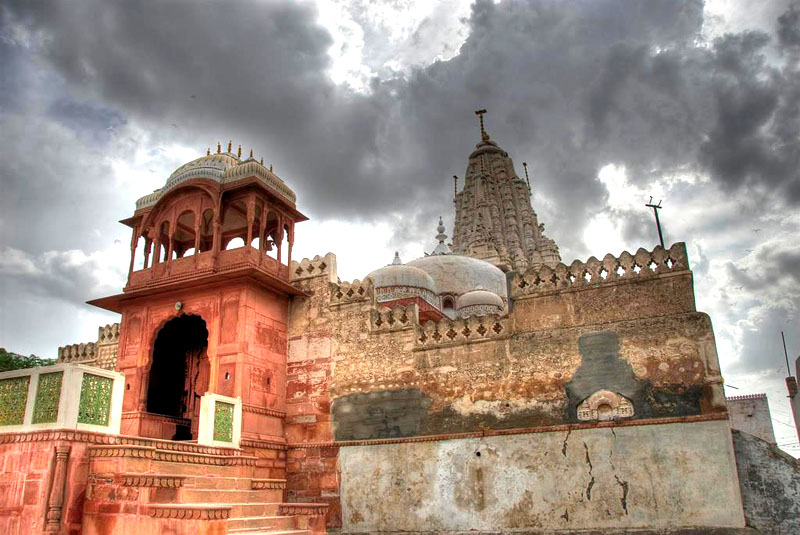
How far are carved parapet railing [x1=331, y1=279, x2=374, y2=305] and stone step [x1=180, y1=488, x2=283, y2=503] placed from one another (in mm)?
3696

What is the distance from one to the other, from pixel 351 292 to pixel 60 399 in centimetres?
571

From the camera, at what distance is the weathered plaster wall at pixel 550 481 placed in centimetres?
866

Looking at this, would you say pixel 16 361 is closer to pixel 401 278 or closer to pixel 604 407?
pixel 401 278

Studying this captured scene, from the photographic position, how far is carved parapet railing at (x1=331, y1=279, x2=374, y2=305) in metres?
12.0

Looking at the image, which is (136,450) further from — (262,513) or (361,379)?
(361,379)

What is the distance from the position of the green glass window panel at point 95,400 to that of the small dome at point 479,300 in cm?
1423

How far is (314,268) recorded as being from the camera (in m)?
12.8

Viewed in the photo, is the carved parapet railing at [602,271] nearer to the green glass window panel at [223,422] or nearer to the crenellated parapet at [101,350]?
the green glass window panel at [223,422]

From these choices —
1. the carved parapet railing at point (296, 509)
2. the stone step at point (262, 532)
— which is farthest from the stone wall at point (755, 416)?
the stone step at point (262, 532)

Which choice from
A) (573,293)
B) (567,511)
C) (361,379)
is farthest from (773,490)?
(361,379)

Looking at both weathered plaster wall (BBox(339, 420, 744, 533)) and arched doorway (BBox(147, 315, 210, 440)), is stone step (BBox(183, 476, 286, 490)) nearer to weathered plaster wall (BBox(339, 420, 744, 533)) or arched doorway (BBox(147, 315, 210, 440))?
weathered plaster wall (BBox(339, 420, 744, 533))

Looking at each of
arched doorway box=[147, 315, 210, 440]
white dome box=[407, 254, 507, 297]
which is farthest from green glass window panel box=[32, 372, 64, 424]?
white dome box=[407, 254, 507, 297]

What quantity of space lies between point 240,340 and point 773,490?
865cm

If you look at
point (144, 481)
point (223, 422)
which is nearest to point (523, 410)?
point (223, 422)
